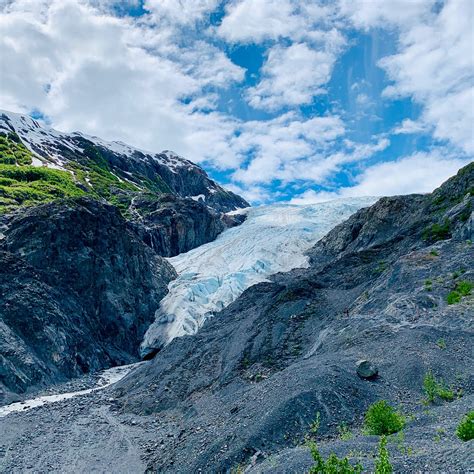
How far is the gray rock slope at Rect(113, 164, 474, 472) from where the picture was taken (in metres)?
13.7

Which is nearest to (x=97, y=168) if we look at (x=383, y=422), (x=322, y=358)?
(x=322, y=358)

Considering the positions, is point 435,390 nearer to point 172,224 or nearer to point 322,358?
point 322,358

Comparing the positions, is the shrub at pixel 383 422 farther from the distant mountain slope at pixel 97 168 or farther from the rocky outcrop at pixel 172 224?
the rocky outcrop at pixel 172 224

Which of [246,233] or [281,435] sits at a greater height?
[246,233]

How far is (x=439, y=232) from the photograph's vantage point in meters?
31.6

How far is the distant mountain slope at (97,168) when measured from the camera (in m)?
95.4

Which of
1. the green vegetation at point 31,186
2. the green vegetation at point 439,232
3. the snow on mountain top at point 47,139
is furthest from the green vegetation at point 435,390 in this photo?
the snow on mountain top at point 47,139

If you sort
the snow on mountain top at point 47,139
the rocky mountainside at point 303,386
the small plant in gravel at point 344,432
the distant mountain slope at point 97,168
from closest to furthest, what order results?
the small plant in gravel at point 344,432, the rocky mountainside at point 303,386, the distant mountain slope at point 97,168, the snow on mountain top at point 47,139

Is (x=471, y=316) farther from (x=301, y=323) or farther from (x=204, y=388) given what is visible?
(x=204, y=388)

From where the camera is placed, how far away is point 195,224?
311 ft

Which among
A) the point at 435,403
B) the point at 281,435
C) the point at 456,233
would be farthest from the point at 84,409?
the point at 456,233

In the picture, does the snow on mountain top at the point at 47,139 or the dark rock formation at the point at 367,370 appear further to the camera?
the snow on mountain top at the point at 47,139

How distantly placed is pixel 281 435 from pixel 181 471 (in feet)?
11.7

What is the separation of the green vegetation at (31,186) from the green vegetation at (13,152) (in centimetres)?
578
